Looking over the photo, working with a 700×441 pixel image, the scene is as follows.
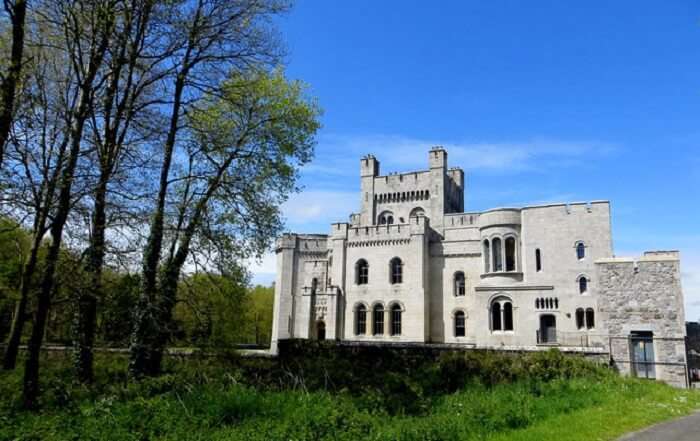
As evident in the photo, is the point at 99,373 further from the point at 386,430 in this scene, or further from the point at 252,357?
the point at 386,430

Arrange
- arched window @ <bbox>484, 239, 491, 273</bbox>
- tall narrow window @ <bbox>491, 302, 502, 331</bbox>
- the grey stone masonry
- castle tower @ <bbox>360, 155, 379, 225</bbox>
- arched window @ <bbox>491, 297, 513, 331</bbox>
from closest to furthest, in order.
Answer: the grey stone masonry < arched window @ <bbox>491, 297, 513, 331</bbox> < tall narrow window @ <bbox>491, 302, 502, 331</bbox> < arched window @ <bbox>484, 239, 491, 273</bbox> < castle tower @ <bbox>360, 155, 379, 225</bbox>

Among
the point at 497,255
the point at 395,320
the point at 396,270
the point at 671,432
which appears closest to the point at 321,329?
the point at 395,320

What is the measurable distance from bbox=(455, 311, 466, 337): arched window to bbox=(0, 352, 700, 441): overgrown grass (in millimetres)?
19123

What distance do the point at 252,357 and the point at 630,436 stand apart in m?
11.2

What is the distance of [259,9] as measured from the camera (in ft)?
47.2

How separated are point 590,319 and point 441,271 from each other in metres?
9.71

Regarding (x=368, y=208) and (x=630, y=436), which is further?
(x=368, y=208)

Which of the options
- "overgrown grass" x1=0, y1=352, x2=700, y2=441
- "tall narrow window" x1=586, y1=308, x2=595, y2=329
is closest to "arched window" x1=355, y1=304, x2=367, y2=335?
"tall narrow window" x1=586, y1=308, x2=595, y2=329

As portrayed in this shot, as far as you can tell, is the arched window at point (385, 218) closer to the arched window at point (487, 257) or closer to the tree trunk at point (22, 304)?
the arched window at point (487, 257)

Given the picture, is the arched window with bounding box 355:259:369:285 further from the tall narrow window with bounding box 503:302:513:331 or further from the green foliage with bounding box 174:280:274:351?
the green foliage with bounding box 174:280:274:351

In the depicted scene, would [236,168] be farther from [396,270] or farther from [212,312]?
[396,270]

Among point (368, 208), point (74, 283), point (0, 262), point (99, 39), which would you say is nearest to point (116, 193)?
point (74, 283)

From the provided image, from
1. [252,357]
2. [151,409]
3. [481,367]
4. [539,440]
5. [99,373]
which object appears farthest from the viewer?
[252,357]

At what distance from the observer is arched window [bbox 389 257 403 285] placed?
34.6 m
